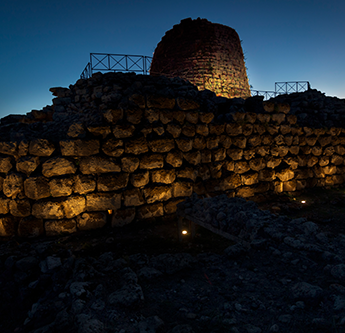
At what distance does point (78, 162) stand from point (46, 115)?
4.11 m

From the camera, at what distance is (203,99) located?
5.41 meters

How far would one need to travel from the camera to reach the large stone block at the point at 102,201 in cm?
400

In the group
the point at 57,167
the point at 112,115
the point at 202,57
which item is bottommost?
the point at 57,167

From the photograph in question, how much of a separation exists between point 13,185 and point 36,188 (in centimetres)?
38

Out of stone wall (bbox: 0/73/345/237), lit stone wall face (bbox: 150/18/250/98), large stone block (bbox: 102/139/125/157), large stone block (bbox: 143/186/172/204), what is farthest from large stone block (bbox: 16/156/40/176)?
lit stone wall face (bbox: 150/18/250/98)

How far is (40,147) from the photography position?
12.5ft

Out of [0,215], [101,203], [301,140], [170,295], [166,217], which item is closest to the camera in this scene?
[170,295]

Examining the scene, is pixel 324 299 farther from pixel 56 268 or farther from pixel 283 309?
pixel 56 268

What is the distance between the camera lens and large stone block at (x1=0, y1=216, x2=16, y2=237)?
12.2 ft

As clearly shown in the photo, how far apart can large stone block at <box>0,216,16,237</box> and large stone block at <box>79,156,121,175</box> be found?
1363 millimetres

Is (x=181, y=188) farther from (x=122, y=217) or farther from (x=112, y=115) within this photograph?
(x=112, y=115)

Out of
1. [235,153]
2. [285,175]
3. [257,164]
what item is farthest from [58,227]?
[285,175]

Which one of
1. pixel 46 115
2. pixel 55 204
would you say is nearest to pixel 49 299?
pixel 55 204

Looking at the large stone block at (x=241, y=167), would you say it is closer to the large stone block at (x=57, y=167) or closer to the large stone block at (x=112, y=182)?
the large stone block at (x=112, y=182)
